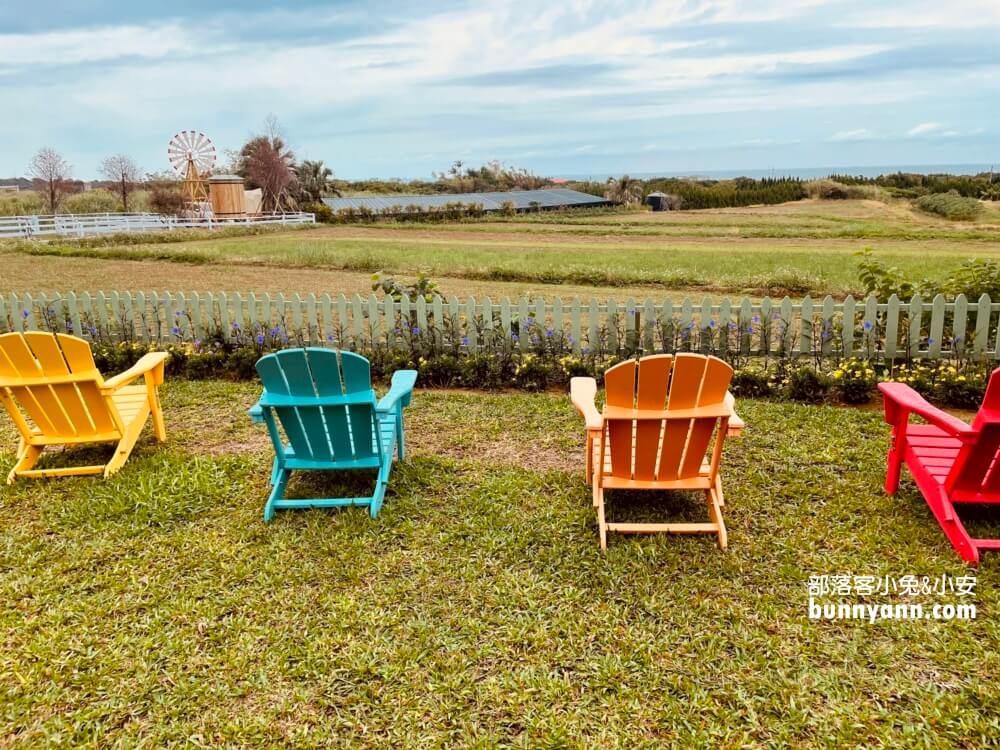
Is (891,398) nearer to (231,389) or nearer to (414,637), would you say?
(414,637)

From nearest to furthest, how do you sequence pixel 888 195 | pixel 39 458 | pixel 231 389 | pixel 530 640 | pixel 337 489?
pixel 530 640 → pixel 337 489 → pixel 39 458 → pixel 231 389 → pixel 888 195

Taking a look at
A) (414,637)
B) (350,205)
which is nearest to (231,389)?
(414,637)

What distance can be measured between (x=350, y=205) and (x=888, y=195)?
33.4 metres

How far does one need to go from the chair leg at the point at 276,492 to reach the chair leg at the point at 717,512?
8.49ft

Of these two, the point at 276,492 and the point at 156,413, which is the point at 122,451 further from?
the point at 276,492

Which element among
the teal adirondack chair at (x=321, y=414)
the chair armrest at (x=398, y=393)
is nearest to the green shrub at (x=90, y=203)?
the chair armrest at (x=398, y=393)

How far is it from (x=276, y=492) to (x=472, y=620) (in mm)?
1683

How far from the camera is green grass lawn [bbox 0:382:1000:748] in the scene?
8.50 feet

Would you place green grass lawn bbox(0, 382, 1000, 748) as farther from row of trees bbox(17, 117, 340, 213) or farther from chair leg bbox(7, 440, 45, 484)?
row of trees bbox(17, 117, 340, 213)

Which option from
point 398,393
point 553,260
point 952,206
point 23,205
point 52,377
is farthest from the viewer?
point 23,205

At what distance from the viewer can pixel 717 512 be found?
3805mm

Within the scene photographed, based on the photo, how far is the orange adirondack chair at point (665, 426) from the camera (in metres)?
3.66

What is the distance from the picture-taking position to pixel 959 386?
239 inches

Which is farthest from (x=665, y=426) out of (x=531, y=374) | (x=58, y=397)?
(x=58, y=397)
